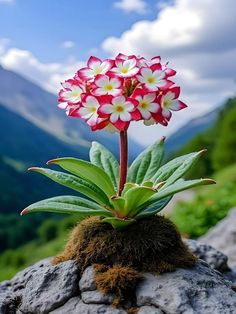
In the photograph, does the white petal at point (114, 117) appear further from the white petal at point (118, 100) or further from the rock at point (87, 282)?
the rock at point (87, 282)

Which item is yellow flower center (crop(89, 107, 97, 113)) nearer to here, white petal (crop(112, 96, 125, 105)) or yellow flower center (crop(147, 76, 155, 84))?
white petal (crop(112, 96, 125, 105))

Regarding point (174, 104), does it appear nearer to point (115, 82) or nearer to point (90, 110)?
point (115, 82)

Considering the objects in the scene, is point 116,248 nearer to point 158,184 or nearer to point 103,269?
point 103,269

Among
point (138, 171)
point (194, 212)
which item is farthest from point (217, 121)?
point (138, 171)

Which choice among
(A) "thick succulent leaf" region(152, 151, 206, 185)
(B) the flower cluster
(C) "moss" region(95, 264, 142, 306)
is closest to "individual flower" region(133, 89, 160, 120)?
(B) the flower cluster

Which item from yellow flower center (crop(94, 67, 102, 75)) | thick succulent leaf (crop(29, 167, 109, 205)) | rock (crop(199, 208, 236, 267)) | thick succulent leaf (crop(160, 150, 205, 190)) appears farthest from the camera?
rock (crop(199, 208, 236, 267))

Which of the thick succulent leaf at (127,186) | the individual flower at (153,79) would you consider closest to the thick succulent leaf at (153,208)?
the thick succulent leaf at (127,186)
